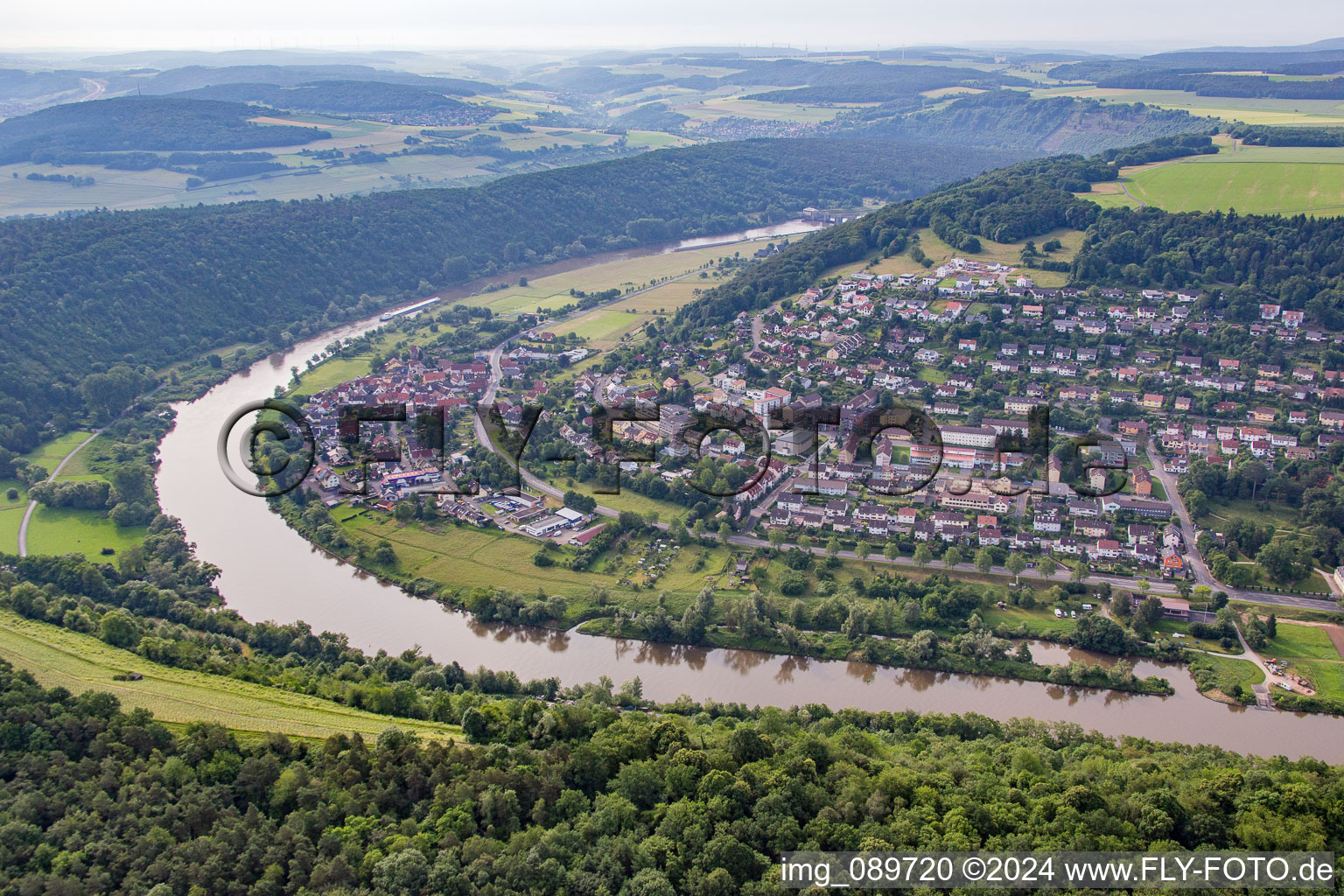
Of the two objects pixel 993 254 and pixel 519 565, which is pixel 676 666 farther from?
pixel 993 254

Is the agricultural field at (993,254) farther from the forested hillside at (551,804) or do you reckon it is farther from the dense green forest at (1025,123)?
the dense green forest at (1025,123)

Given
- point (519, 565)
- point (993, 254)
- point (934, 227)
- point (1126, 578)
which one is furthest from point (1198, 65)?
point (519, 565)

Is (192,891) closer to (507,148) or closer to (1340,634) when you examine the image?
(1340,634)

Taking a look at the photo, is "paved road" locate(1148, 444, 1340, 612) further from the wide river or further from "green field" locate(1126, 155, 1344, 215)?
"green field" locate(1126, 155, 1344, 215)

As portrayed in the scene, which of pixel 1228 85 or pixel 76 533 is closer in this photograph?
pixel 76 533

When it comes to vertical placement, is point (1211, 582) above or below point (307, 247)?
below

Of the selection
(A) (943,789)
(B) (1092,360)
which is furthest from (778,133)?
(A) (943,789)
